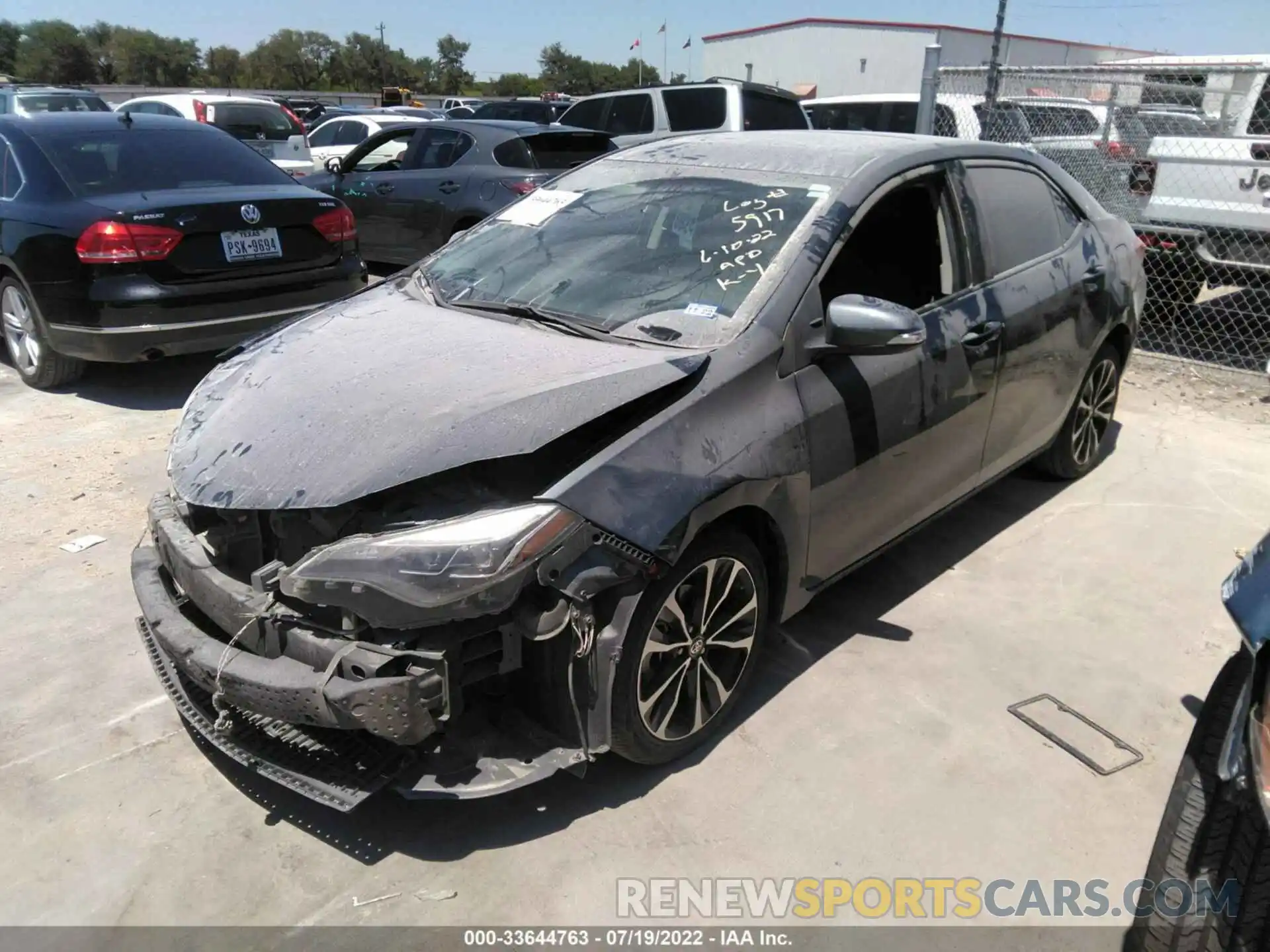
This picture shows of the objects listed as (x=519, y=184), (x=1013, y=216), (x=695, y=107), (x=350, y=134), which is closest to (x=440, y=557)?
(x=1013, y=216)

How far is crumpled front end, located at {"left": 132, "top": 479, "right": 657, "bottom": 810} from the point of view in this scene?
7.27ft

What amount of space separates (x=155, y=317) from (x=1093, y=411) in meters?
5.23

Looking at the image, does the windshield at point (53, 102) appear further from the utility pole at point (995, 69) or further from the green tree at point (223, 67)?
the green tree at point (223, 67)

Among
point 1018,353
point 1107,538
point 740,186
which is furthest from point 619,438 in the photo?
point 1107,538

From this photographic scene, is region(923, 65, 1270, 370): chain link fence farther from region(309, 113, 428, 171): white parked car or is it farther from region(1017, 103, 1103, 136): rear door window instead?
region(309, 113, 428, 171): white parked car

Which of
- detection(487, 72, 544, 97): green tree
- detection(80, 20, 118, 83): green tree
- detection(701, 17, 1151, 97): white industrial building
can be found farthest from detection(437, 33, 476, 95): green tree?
detection(701, 17, 1151, 97): white industrial building

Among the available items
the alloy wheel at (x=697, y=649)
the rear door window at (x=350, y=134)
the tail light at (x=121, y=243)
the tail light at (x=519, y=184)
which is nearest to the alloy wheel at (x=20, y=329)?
the tail light at (x=121, y=243)

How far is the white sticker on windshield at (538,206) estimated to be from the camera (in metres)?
3.77

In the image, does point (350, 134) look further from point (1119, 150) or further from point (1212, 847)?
point (1212, 847)

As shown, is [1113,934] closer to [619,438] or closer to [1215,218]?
[619,438]

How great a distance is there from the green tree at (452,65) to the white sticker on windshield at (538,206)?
96.0 meters

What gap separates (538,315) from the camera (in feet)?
10.5

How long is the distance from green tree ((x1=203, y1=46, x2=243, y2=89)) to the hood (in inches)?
3523

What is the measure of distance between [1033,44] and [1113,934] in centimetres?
4596
